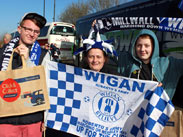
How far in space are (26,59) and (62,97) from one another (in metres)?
0.67

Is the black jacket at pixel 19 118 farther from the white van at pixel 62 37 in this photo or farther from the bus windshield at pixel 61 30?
the bus windshield at pixel 61 30

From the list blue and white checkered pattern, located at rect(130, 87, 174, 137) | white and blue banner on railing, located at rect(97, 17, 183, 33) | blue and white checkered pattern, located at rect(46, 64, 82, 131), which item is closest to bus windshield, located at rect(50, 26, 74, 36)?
white and blue banner on railing, located at rect(97, 17, 183, 33)

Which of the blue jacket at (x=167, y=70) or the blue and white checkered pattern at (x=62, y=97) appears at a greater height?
the blue jacket at (x=167, y=70)

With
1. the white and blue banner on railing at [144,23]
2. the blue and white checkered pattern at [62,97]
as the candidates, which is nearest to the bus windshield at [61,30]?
the white and blue banner on railing at [144,23]

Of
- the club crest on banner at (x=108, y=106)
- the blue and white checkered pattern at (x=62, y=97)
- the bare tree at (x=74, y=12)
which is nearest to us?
the club crest on banner at (x=108, y=106)

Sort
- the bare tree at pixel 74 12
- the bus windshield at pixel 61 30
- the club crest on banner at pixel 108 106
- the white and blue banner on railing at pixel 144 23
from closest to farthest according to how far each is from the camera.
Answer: the club crest on banner at pixel 108 106, the white and blue banner on railing at pixel 144 23, the bus windshield at pixel 61 30, the bare tree at pixel 74 12

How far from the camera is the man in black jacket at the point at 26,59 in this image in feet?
6.18

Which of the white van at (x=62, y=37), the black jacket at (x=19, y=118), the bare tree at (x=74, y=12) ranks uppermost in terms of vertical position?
the bare tree at (x=74, y=12)

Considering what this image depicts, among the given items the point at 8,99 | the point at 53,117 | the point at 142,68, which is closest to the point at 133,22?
the point at 142,68

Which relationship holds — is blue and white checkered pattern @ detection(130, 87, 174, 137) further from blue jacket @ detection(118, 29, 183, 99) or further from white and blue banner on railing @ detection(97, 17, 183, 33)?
white and blue banner on railing @ detection(97, 17, 183, 33)

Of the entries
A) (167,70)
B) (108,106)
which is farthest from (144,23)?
(108,106)

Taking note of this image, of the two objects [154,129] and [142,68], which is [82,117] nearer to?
[154,129]

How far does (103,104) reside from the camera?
84.9 inches

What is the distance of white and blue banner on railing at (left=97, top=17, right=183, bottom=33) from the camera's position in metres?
2.56
